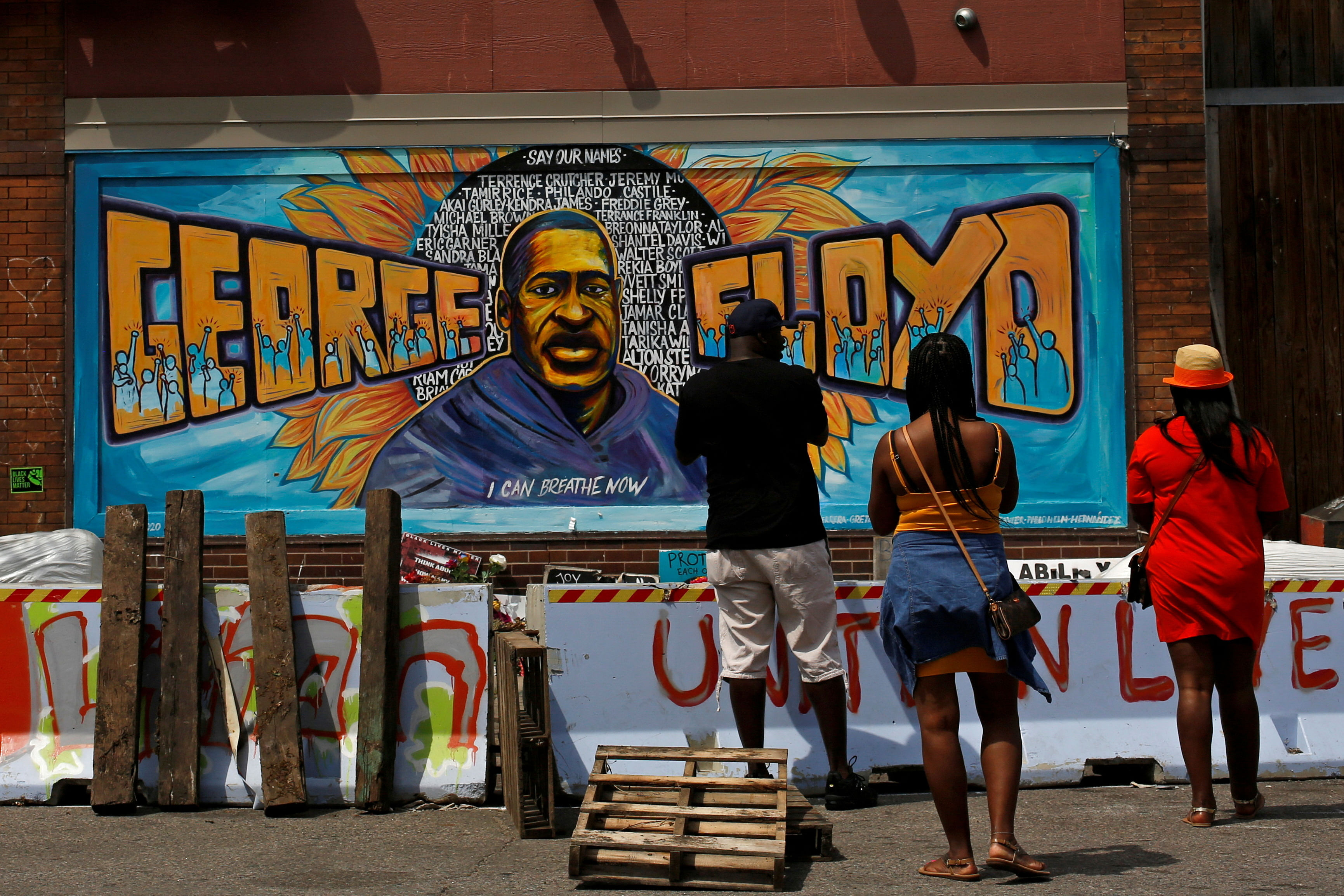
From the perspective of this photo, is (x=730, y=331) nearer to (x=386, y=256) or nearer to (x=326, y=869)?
(x=326, y=869)

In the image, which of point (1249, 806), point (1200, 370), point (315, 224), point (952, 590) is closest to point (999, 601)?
point (952, 590)

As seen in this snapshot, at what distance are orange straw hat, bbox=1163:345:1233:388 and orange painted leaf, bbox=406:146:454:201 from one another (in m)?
5.83

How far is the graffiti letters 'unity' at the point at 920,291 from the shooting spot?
30.2 feet

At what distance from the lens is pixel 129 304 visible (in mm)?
9188

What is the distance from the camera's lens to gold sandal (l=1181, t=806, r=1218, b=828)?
490 centimetres

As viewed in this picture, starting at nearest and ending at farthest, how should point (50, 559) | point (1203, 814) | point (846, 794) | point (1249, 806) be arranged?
point (1203, 814) → point (1249, 806) → point (846, 794) → point (50, 559)

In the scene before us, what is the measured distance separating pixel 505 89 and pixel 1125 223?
468 cm

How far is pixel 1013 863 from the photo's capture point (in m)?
4.03

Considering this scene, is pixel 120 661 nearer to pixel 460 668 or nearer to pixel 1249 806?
pixel 460 668

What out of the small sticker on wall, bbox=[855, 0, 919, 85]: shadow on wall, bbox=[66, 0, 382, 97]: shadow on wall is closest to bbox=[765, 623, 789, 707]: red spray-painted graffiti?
bbox=[855, 0, 919, 85]: shadow on wall

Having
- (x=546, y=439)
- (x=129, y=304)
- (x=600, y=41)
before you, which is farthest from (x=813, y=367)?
(x=129, y=304)

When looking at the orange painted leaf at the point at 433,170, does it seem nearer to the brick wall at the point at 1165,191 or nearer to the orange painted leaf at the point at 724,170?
the orange painted leaf at the point at 724,170

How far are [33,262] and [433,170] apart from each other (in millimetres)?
3013

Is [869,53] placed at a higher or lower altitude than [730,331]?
higher
